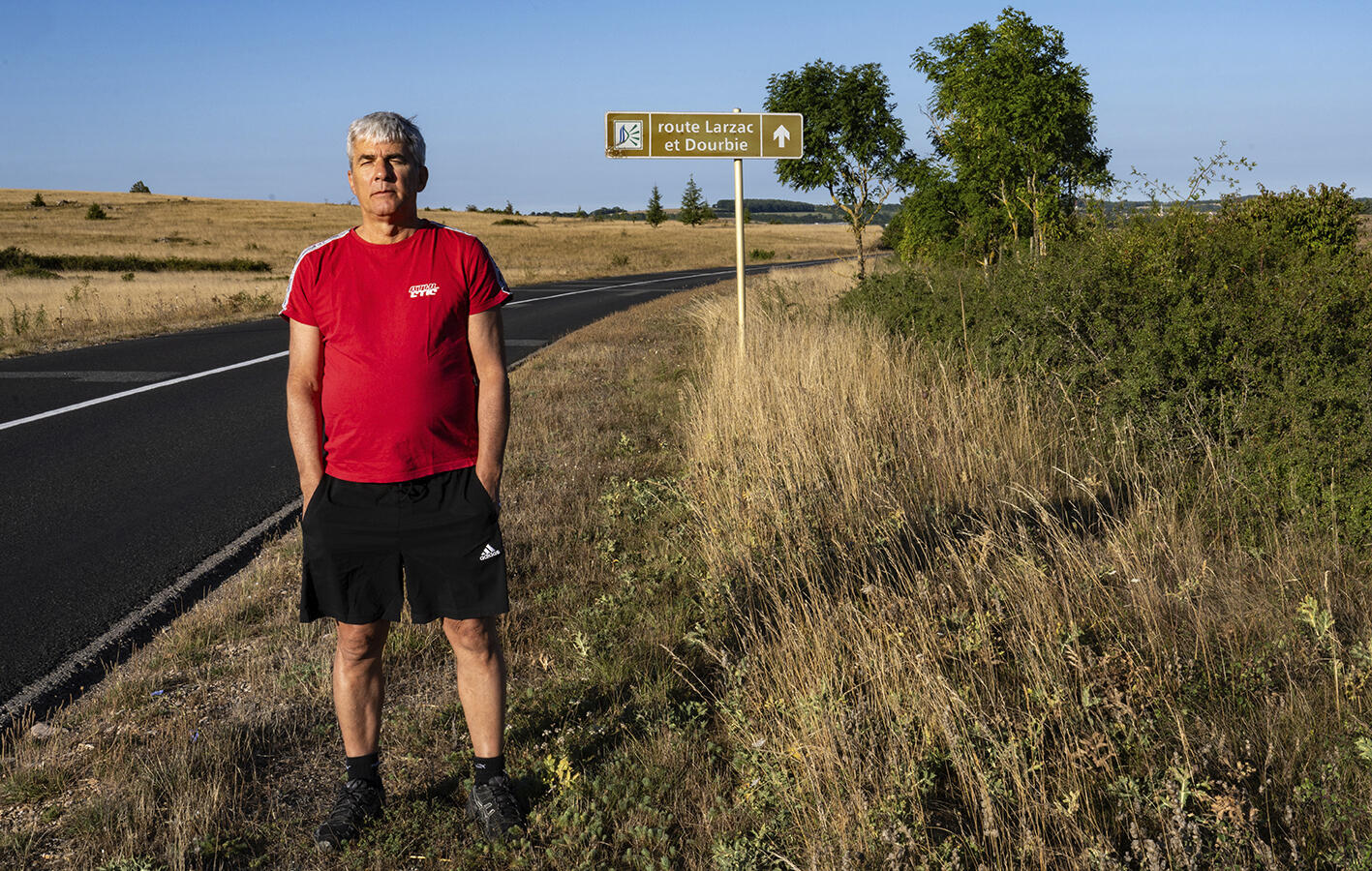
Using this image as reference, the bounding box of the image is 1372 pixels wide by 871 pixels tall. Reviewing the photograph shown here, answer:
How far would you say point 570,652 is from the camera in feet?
12.2

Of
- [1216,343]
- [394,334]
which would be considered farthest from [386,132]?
[1216,343]

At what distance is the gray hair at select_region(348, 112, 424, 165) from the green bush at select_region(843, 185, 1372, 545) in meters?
4.19

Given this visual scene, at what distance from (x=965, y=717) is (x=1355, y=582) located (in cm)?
219

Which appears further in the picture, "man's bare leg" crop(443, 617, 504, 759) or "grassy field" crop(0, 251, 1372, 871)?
"man's bare leg" crop(443, 617, 504, 759)

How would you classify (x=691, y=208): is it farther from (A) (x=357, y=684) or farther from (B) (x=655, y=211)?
(A) (x=357, y=684)

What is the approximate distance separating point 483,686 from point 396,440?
0.80 metres

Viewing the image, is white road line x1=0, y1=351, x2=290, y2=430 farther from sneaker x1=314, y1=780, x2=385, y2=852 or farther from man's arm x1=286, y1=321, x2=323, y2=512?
sneaker x1=314, y1=780, x2=385, y2=852

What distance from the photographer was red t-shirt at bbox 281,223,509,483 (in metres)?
2.55

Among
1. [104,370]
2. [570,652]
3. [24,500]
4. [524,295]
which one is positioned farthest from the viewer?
[524,295]

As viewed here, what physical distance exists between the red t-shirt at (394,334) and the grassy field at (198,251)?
1350 cm

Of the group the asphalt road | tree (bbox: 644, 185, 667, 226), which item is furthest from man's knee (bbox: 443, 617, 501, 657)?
tree (bbox: 644, 185, 667, 226)

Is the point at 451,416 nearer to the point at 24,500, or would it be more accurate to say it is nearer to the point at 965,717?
the point at 965,717

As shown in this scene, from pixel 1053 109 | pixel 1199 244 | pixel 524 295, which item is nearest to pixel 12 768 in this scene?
pixel 1199 244

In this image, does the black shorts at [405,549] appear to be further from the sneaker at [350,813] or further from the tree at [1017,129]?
the tree at [1017,129]
